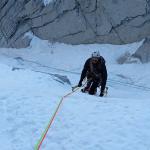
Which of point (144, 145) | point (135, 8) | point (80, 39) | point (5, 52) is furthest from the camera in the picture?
point (5, 52)

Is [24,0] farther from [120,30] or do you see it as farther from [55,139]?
[55,139]

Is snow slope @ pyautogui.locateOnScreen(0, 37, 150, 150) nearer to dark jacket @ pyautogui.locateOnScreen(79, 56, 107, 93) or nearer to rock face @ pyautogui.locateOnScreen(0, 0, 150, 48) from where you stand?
dark jacket @ pyautogui.locateOnScreen(79, 56, 107, 93)

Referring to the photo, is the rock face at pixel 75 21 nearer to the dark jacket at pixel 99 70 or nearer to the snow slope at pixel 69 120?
the snow slope at pixel 69 120

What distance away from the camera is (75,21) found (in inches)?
891

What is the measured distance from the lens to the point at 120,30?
21500mm

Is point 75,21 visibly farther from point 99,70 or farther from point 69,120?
point 69,120

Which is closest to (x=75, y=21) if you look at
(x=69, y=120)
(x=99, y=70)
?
(x=99, y=70)

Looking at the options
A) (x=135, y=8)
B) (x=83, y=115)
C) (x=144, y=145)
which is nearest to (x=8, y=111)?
(x=83, y=115)

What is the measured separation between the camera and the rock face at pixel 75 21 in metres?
21.0

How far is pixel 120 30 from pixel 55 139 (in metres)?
15.6

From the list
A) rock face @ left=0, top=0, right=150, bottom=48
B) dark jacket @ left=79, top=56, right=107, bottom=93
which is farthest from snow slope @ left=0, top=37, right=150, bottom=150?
rock face @ left=0, top=0, right=150, bottom=48

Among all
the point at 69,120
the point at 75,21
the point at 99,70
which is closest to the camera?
the point at 69,120

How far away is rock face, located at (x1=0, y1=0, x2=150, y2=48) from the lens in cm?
2097

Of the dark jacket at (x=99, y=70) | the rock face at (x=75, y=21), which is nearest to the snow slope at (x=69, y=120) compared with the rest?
the dark jacket at (x=99, y=70)
